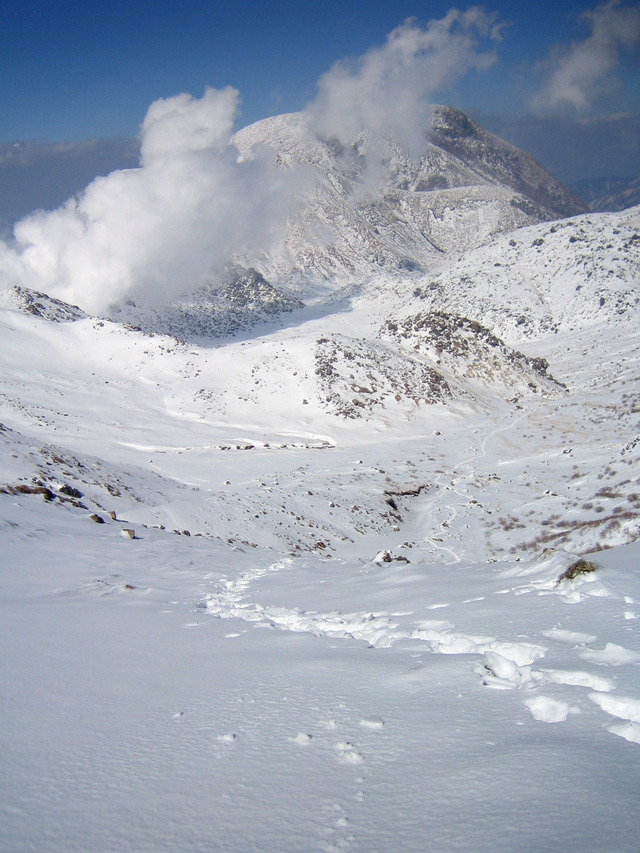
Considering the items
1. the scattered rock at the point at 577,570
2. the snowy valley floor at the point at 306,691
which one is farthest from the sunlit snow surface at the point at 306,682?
the scattered rock at the point at 577,570

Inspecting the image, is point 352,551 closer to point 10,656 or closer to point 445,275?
point 10,656

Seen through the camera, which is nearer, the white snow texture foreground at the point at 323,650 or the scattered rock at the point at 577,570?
the white snow texture foreground at the point at 323,650

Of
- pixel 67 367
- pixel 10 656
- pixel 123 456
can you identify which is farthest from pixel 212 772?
pixel 67 367

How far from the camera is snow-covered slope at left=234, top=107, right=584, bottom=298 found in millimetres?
113375

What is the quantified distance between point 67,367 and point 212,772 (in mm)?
46740

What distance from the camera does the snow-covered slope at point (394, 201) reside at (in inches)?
4464

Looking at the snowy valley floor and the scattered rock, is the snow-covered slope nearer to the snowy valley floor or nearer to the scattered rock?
the snowy valley floor

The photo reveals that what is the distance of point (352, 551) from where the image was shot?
16266mm

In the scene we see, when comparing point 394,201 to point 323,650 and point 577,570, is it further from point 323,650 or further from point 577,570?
point 323,650

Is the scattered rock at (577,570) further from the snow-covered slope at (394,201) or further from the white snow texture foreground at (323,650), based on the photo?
the snow-covered slope at (394,201)

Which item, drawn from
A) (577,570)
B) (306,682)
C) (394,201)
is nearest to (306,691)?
(306,682)

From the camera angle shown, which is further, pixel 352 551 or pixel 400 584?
pixel 352 551

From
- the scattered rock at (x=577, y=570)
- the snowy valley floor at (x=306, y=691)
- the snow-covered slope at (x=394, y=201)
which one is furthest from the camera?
the snow-covered slope at (x=394, y=201)

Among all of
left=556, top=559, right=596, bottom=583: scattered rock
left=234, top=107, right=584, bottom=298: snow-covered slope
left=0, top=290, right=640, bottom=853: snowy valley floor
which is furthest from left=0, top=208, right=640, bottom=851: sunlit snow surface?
left=234, top=107, right=584, bottom=298: snow-covered slope
